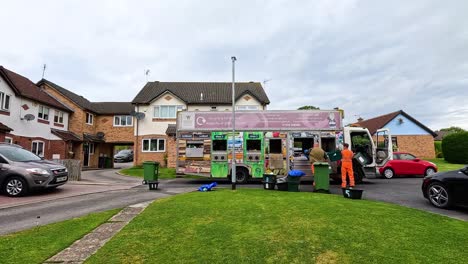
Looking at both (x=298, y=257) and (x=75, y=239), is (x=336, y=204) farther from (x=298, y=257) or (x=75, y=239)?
(x=75, y=239)

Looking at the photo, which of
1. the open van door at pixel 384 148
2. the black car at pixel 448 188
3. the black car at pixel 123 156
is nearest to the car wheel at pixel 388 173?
the open van door at pixel 384 148

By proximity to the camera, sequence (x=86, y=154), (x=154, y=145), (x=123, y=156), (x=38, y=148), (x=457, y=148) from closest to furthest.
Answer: (x=38, y=148)
(x=457, y=148)
(x=154, y=145)
(x=86, y=154)
(x=123, y=156)

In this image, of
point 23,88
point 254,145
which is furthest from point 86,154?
point 254,145

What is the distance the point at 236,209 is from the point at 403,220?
3675 mm

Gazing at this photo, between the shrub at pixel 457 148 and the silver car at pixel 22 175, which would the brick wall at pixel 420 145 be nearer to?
the shrub at pixel 457 148

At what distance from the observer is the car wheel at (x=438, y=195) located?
25.3 feet

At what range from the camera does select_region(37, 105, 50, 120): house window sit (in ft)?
74.7

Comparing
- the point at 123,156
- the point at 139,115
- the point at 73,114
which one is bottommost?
the point at 123,156

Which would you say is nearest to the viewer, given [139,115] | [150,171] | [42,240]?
[42,240]

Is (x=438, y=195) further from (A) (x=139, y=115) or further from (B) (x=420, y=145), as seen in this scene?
(B) (x=420, y=145)

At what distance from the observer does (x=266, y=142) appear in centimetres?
1360

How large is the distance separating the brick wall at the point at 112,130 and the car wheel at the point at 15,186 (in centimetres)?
1905

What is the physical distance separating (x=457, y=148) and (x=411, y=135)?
244 inches

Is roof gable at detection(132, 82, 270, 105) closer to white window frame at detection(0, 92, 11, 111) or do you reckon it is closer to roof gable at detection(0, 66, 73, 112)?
roof gable at detection(0, 66, 73, 112)
